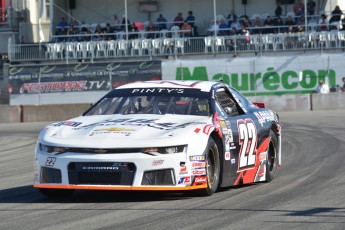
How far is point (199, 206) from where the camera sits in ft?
26.8

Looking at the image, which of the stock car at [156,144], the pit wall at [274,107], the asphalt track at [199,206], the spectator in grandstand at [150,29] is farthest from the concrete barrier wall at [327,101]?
the stock car at [156,144]

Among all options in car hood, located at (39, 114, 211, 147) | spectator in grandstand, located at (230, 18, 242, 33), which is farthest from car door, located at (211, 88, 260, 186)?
spectator in grandstand, located at (230, 18, 242, 33)

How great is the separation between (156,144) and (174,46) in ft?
93.2

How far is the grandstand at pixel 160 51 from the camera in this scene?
1374 inches

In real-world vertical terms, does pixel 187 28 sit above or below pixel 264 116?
above

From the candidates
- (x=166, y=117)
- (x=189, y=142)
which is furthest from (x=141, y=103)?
Result: (x=189, y=142)

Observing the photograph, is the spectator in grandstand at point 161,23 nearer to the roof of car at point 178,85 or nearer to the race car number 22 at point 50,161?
the roof of car at point 178,85

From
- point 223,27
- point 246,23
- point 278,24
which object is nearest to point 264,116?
point 278,24

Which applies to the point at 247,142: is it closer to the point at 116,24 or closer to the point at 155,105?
the point at 155,105

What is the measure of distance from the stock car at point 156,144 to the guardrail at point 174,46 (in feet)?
84.0

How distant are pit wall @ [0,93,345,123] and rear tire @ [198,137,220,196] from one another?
22.7m

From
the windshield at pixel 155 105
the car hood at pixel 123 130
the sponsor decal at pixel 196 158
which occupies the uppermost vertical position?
the windshield at pixel 155 105

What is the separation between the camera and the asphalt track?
7.16 m

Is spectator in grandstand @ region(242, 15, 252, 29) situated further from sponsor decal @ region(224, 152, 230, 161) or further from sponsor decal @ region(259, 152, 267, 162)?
sponsor decal @ region(224, 152, 230, 161)
